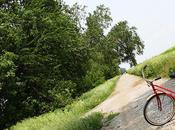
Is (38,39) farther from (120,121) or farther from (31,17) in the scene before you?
(120,121)

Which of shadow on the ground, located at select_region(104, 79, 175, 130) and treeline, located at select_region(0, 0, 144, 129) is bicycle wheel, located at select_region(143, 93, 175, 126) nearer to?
shadow on the ground, located at select_region(104, 79, 175, 130)

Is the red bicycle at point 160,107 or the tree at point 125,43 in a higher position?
the tree at point 125,43

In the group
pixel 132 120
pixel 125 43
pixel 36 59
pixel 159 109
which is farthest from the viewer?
pixel 125 43

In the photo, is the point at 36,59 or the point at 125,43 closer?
the point at 36,59

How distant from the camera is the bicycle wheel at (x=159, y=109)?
10547mm

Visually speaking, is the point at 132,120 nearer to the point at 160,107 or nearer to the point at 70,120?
the point at 160,107

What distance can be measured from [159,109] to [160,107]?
0.06 metres

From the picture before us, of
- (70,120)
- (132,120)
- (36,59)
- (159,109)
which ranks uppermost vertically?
(36,59)

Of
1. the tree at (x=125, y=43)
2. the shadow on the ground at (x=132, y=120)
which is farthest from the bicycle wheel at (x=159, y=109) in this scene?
the tree at (x=125, y=43)

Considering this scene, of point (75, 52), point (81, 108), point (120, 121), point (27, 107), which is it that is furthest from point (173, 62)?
point (75, 52)

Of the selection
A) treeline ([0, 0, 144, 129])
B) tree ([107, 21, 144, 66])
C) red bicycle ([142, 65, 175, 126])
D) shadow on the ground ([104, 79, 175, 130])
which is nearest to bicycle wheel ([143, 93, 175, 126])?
red bicycle ([142, 65, 175, 126])

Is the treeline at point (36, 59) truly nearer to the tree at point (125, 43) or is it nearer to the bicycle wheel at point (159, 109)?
the bicycle wheel at point (159, 109)

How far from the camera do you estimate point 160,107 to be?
1073 centimetres

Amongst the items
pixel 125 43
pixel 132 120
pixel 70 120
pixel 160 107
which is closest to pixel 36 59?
pixel 70 120
